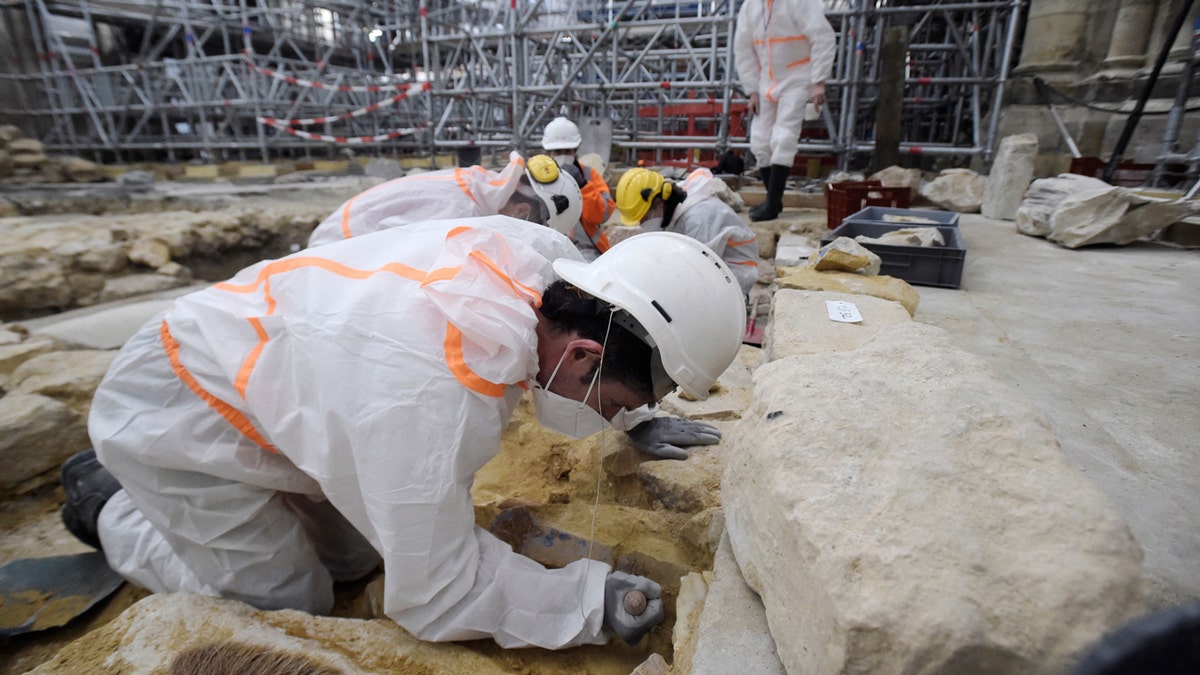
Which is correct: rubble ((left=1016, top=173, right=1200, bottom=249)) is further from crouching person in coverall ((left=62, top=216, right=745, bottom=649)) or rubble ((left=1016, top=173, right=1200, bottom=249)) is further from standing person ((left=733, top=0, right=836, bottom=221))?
crouching person in coverall ((left=62, top=216, right=745, bottom=649))

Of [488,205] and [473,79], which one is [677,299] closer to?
[488,205]

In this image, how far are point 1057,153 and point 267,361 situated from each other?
28.6 ft

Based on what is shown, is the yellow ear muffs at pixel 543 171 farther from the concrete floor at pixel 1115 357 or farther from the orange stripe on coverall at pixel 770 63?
the orange stripe on coverall at pixel 770 63

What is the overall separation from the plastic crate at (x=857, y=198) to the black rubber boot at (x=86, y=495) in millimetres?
5020

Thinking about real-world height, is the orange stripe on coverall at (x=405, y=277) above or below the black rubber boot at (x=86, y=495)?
above

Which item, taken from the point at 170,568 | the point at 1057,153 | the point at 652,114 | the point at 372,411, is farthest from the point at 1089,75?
the point at 170,568

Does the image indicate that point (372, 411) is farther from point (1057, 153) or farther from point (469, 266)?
point (1057, 153)

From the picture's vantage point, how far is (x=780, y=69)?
6035 mm

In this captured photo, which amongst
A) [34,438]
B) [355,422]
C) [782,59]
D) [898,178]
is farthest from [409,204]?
[898,178]

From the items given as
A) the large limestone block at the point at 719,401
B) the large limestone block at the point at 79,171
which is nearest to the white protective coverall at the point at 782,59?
the large limestone block at the point at 719,401

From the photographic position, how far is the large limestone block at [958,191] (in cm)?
615

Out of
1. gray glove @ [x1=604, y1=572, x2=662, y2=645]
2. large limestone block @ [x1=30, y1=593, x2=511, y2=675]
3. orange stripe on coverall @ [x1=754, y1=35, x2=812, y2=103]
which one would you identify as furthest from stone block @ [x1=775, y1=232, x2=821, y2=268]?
large limestone block @ [x1=30, y1=593, x2=511, y2=675]

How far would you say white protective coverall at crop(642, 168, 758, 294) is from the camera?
4527mm

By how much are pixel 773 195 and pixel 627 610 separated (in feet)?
17.3
